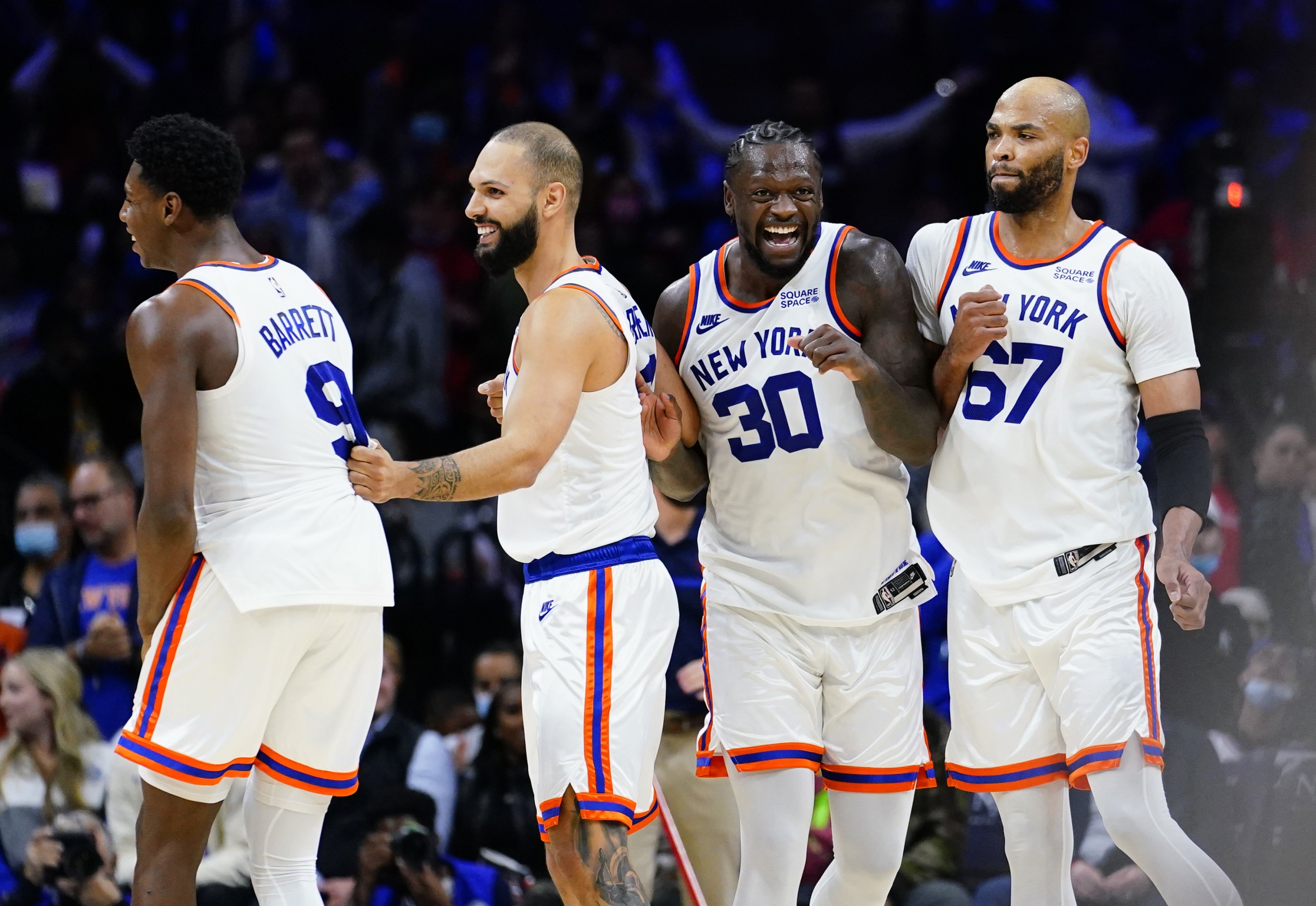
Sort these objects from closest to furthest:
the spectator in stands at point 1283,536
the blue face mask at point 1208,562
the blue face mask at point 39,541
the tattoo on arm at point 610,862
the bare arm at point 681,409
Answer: the tattoo on arm at point 610,862
the bare arm at point 681,409
the spectator in stands at point 1283,536
the blue face mask at point 1208,562
the blue face mask at point 39,541

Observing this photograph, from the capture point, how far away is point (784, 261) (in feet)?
13.4

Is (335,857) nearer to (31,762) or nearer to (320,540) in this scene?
(31,762)

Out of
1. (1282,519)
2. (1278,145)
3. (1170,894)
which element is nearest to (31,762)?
(1170,894)

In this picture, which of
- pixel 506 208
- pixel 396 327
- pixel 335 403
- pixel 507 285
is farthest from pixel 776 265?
pixel 396 327

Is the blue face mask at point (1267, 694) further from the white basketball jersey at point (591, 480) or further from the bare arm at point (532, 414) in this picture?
the bare arm at point (532, 414)

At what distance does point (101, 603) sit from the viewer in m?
6.63

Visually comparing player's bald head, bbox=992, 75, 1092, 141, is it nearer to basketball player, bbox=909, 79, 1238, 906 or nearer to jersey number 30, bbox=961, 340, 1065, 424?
basketball player, bbox=909, 79, 1238, 906

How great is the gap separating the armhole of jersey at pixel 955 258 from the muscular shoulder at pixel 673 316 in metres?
0.70

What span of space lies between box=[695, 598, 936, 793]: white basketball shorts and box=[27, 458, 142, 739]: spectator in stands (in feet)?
11.1

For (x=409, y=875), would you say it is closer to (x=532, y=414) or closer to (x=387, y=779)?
(x=387, y=779)

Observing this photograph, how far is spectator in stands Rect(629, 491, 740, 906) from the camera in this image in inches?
203

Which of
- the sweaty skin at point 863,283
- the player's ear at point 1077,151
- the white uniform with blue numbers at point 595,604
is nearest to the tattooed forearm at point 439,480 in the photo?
the white uniform with blue numbers at point 595,604

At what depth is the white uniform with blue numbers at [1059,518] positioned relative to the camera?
3.84 metres

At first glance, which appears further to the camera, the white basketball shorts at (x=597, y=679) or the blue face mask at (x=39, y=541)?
the blue face mask at (x=39, y=541)
